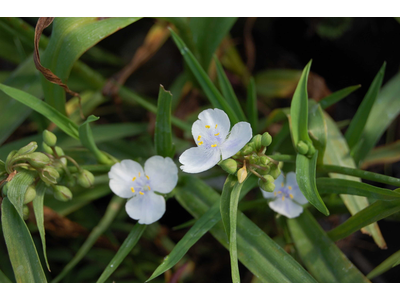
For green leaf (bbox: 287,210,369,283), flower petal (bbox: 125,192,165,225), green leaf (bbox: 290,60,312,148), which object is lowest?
green leaf (bbox: 287,210,369,283)

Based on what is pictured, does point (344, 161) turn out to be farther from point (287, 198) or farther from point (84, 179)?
point (84, 179)

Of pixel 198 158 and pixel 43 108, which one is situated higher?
pixel 43 108

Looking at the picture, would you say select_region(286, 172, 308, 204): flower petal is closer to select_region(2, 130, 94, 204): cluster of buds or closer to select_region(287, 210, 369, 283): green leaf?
select_region(287, 210, 369, 283): green leaf

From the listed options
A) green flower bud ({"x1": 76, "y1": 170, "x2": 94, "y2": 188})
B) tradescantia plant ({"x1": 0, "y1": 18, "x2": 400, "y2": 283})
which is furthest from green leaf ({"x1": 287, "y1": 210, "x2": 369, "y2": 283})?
green flower bud ({"x1": 76, "y1": 170, "x2": 94, "y2": 188})

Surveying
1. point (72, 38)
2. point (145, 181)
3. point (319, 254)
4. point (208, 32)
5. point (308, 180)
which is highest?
point (208, 32)

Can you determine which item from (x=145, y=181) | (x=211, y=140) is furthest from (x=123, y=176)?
(x=211, y=140)

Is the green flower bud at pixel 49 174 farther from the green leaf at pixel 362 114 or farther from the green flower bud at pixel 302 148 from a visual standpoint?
the green leaf at pixel 362 114
